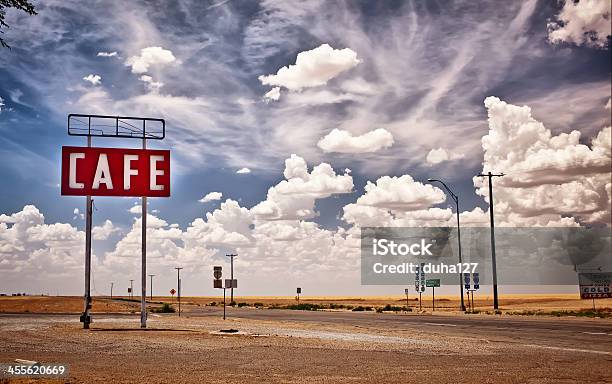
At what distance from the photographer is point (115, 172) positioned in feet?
97.1

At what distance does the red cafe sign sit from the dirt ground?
22.9 feet

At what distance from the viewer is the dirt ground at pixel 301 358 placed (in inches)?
539

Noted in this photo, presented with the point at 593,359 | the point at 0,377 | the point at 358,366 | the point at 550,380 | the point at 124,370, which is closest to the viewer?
the point at 0,377

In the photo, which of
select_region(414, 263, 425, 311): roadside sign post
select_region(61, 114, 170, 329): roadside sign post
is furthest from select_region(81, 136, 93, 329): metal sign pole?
select_region(414, 263, 425, 311): roadside sign post

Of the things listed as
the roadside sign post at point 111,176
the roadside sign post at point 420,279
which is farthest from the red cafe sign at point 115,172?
the roadside sign post at point 420,279

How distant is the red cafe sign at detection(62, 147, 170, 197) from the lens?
95.5ft

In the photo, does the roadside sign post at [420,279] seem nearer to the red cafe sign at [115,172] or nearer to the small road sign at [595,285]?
the small road sign at [595,285]

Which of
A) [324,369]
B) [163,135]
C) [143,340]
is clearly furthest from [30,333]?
[324,369]

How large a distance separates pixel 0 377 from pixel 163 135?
64.8 ft

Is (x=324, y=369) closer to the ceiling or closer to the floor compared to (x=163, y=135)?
closer to the floor

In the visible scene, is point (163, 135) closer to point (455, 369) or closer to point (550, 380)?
point (455, 369)

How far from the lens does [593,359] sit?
56.4 feet

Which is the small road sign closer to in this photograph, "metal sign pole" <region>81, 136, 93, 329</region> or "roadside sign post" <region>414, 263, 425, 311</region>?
"roadside sign post" <region>414, 263, 425, 311</region>

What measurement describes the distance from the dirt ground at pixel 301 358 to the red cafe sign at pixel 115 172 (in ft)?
22.9
